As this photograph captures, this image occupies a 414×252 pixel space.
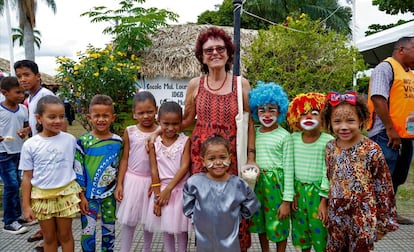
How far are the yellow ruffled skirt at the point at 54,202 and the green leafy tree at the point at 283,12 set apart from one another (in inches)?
696

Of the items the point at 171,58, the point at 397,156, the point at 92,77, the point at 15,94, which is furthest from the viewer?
the point at 171,58

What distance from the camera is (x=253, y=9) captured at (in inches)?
798

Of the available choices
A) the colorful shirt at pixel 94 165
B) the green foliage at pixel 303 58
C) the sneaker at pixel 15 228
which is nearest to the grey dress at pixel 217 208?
the colorful shirt at pixel 94 165

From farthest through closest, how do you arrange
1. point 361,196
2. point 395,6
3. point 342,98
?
1. point 395,6
2. point 342,98
3. point 361,196

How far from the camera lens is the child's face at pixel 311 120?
2.67m

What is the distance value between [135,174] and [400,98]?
8.96 feet

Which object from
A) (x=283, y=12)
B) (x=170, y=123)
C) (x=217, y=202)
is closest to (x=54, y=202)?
(x=170, y=123)

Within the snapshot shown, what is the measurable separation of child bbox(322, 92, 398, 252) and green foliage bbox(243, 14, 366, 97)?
389 centimetres

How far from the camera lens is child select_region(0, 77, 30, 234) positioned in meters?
4.11

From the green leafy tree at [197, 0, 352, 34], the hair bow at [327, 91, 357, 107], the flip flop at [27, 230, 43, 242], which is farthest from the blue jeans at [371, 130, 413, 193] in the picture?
the green leafy tree at [197, 0, 352, 34]

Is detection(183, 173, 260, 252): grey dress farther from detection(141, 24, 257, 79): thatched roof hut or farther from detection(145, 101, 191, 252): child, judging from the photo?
detection(141, 24, 257, 79): thatched roof hut

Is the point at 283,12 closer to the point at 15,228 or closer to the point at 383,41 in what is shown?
the point at 383,41

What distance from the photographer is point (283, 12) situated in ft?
65.3

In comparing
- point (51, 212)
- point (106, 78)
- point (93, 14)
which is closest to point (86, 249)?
point (51, 212)
